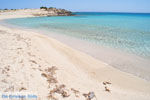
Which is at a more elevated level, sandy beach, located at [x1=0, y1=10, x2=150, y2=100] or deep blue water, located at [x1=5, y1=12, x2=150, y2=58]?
deep blue water, located at [x1=5, y1=12, x2=150, y2=58]

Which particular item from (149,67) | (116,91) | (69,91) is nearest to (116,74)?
(116,91)

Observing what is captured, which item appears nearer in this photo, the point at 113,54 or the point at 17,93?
the point at 17,93

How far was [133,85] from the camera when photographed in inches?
118

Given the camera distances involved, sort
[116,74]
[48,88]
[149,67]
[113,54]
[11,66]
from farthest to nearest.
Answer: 1. [113,54]
2. [149,67]
3. [116,74]
4. [11,66]
5. [48,88]

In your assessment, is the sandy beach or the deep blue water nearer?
the sandy beach

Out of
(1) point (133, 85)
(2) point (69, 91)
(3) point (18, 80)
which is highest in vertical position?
(3) point (18, 80)

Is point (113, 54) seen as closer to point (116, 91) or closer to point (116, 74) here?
point (116, 74)

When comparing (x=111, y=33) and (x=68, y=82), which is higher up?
(x=111, y=33)

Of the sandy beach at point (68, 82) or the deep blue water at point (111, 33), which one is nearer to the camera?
the sandy beach at point (68, 82)

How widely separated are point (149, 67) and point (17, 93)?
Answer: 4.69 meters

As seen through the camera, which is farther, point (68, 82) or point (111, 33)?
point (111, 33)

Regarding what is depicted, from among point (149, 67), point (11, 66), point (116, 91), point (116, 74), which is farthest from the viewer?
point (149, 67)

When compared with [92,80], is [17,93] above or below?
above

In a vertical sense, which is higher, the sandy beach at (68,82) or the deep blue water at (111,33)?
the deep blue water at (111,33)
